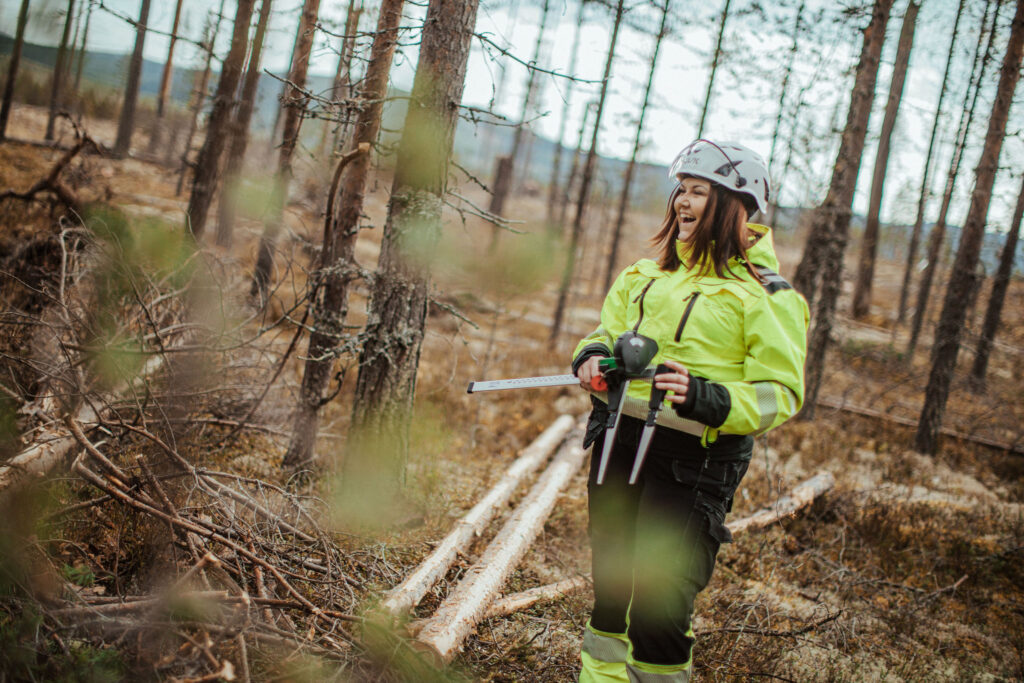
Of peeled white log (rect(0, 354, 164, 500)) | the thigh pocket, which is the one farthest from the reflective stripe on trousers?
peeled white log (rect(0, 354, 164, 500))

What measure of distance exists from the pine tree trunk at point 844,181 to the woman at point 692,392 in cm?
816

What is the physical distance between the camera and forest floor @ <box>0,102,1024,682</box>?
238cm

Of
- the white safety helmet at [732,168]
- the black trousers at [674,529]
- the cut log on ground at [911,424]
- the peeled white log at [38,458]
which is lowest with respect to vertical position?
the peeled white log at [38,458]

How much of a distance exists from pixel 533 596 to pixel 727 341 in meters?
2.24

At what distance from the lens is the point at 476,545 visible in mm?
4180

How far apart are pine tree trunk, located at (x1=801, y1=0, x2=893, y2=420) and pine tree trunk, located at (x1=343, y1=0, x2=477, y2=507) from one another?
771 centimetres

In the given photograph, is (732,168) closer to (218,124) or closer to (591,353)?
(591,353)

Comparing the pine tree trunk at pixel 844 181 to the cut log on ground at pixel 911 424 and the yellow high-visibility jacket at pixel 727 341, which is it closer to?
the cut log on ground at pixel 911 424

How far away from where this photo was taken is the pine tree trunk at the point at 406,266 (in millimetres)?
3682

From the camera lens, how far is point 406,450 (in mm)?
4230

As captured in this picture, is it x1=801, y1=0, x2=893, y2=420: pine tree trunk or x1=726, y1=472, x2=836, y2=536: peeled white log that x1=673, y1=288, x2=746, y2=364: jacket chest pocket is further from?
x1=801, y1=0, x2=893, y2=420: pine tree trunk

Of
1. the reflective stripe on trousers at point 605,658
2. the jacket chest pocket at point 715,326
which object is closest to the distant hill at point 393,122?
the jacket chest pocket at point 715,326

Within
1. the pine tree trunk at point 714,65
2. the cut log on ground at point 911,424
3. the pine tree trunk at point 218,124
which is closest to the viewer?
the pine tree trunk at point 218,124

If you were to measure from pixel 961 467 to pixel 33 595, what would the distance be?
11.1 metres
